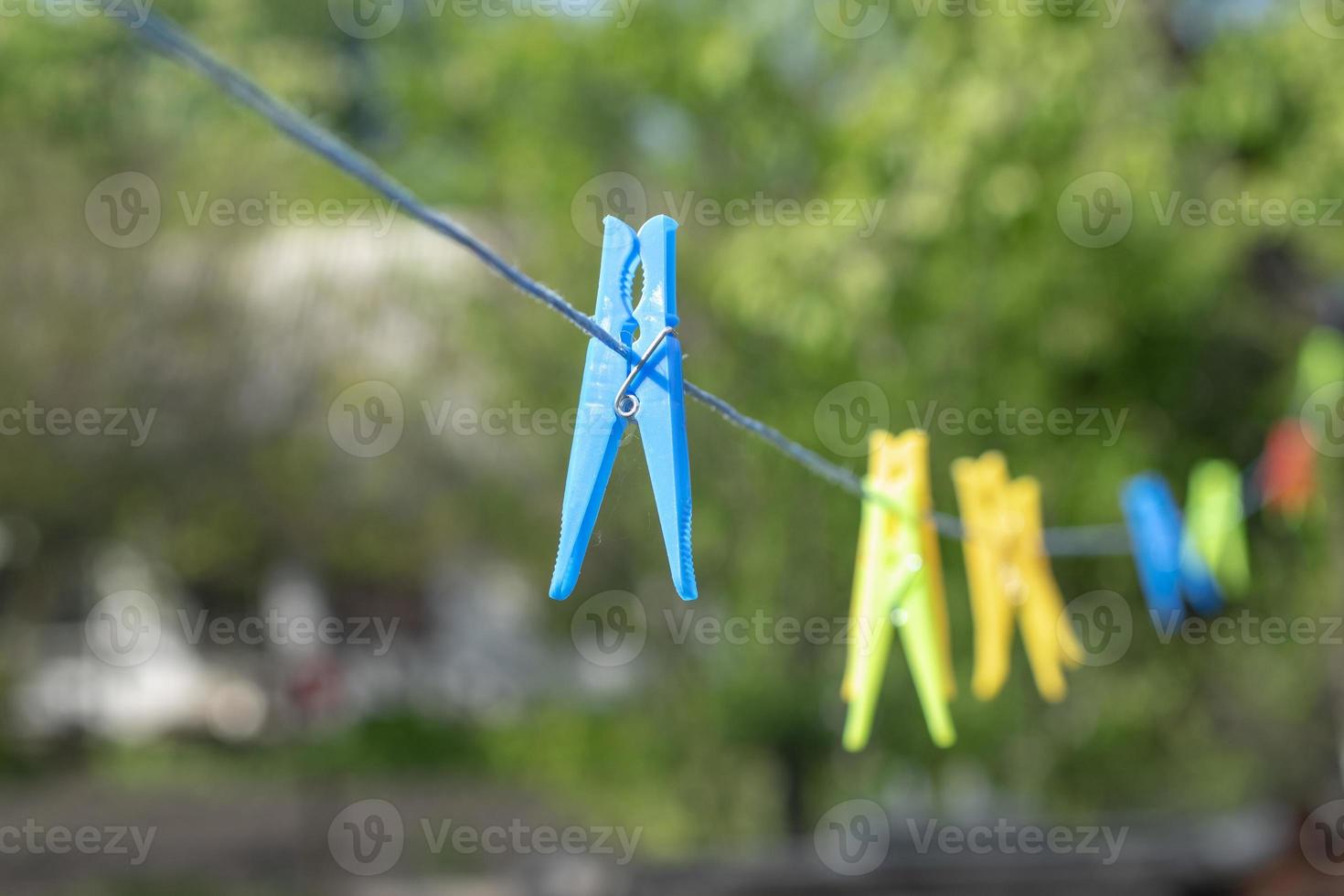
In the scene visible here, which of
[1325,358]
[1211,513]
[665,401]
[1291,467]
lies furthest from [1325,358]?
[665,401]

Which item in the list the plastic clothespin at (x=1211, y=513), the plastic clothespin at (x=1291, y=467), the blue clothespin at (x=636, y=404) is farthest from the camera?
the plastic clothespin at (x=1291, y=467)

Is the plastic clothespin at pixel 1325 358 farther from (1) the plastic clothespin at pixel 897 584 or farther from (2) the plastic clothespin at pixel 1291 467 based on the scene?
(1) the plastic clothespin at pixel 897 584

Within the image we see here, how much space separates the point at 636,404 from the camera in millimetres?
1735

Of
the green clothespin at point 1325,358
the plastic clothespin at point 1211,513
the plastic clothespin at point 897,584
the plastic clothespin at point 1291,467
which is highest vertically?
the green clothespin at point 1325,358

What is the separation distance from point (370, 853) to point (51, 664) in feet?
29.4

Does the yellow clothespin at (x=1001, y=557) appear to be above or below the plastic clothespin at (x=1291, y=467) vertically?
below

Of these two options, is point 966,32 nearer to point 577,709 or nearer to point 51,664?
point 577,709

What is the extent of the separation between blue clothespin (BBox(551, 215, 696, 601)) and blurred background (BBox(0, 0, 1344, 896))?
3.41 meters

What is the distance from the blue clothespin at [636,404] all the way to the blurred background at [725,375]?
3412 mm

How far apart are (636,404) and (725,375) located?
17.7 ft

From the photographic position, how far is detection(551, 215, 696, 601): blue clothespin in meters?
1.68

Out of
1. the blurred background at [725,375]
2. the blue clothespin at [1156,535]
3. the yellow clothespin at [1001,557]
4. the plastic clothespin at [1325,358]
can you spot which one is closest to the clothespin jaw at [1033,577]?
the yellow clothespin at [1001,557]

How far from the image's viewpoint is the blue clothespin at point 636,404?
1683 mm

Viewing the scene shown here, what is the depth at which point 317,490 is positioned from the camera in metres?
10.8
